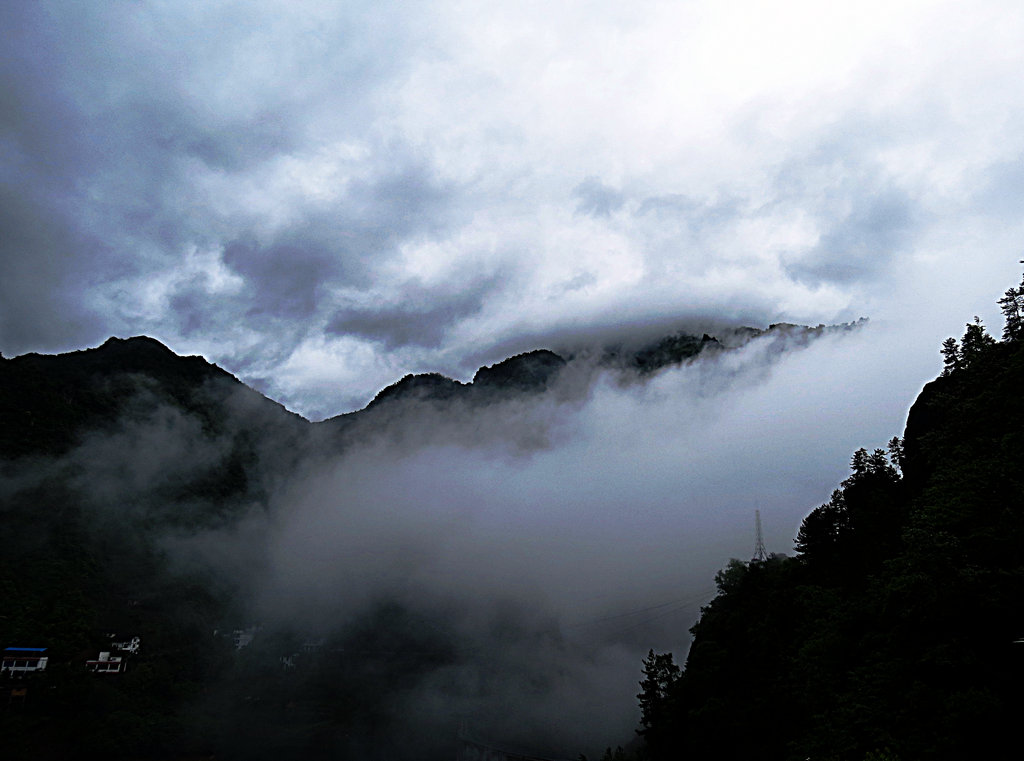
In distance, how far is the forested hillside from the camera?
113ft

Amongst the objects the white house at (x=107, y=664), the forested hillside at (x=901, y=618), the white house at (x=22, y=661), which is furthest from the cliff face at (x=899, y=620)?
the white house at (x=107, y=664)

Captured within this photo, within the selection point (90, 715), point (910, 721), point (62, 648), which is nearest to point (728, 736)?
point (910, 721)

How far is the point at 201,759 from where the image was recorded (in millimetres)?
166000

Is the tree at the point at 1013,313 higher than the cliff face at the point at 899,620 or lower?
higher

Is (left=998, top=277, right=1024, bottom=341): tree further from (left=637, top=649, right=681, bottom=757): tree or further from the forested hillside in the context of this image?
(left=637, top=649, right=681, bottom=757): tree

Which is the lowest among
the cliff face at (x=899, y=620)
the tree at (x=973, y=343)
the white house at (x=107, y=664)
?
the white house at (x=107, y=664)

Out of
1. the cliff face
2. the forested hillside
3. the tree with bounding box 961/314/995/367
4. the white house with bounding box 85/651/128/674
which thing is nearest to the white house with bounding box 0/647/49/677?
the white house with bounding box 85/651/128/674

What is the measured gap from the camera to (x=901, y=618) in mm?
43844

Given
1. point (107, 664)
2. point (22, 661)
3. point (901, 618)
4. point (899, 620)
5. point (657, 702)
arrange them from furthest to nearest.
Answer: point (107, 664)
point (22, 661)
point (657, 702)
point (899, 620)
point (901, 618)

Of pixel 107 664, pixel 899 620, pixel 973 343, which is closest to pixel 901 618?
pixel 899 620

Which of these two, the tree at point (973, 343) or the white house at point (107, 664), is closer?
the tree at point (973, 343)

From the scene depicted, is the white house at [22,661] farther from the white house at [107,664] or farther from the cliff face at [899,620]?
the cliff face at [899,620]

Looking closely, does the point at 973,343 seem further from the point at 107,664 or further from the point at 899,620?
the point at 107,664

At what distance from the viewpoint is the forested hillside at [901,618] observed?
34438 mm
